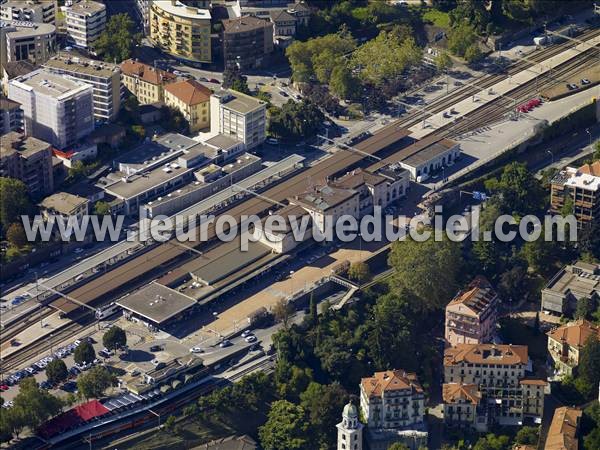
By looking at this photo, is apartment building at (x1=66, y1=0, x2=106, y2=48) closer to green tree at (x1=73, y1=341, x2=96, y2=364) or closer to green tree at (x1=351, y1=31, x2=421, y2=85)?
green tree at (x1=351, y1=31, x2=421, y2=85)

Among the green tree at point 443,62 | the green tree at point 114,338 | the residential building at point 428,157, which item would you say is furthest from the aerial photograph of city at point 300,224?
the green tree at point 443,62

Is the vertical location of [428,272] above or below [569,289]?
above

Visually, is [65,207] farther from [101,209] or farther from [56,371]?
[56,371]

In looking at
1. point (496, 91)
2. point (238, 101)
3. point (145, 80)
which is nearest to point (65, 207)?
point (238, 101)

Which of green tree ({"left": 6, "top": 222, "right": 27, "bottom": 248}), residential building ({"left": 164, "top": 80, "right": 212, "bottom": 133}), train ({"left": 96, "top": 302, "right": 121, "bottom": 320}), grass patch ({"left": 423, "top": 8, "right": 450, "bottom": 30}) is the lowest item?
train ({"left": 96, "top": 302, "right": 121, "bottom": 320})

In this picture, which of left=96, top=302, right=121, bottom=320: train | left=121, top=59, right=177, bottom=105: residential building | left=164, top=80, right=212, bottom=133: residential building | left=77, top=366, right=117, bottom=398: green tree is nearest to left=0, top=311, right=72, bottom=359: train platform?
left=96, top=302, right=121, bottom=320: train

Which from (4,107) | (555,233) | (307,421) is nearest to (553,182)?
(555,233)
